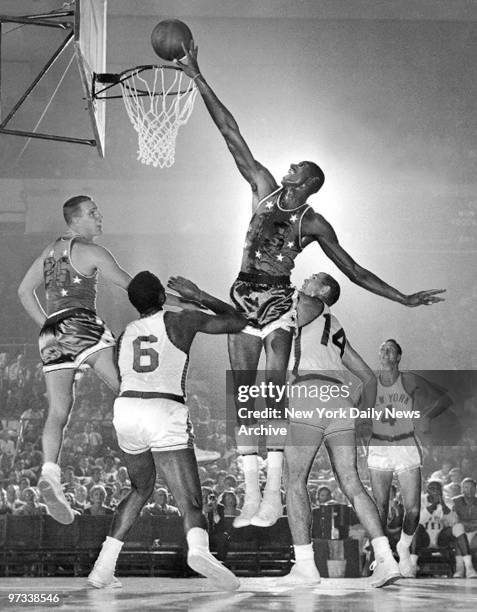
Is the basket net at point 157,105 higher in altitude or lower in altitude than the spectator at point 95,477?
higher

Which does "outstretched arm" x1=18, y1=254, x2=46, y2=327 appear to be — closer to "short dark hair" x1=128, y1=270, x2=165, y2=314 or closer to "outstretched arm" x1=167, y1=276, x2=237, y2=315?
"outstretched arm" x1=167, y1=276, x2=237, y2=315

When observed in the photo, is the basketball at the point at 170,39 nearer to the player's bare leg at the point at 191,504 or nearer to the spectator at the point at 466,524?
the player's bare leg at the point at 191,504

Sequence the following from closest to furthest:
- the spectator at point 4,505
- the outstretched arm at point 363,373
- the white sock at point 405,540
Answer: the outstretched arm at point 363,373 → the white sock at point 405,540 → the spectator at point 4,505

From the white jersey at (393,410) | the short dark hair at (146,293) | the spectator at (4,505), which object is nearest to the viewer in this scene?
the short dark hair at (146,293)

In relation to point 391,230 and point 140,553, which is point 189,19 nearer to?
point 391,230

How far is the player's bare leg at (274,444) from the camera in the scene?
6.79 meters

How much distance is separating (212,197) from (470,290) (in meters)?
2.58

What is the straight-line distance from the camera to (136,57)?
29.3ft

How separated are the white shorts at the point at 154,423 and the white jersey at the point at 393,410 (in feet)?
8.13

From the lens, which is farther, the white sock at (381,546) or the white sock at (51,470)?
the white sock at (51,470)

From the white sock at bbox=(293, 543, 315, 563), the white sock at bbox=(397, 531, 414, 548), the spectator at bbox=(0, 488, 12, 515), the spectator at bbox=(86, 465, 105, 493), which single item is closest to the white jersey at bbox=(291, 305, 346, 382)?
the white sock at bbox=(293, 543, 315, 563)

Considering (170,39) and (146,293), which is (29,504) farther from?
(170,39)

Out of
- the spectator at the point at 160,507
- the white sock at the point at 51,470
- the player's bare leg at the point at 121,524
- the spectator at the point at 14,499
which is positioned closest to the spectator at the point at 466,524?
the spectator at the point at 160,507

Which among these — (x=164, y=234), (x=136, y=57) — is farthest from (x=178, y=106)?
(x=164, y=234)
